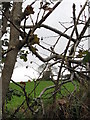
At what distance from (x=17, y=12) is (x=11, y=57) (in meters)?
0.17

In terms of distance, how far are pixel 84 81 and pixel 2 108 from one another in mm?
466

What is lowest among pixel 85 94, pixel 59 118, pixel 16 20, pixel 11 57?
pixel 59 118

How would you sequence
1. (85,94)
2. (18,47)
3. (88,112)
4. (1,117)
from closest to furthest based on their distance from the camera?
(18,47) → (1,117) → (88,112) → (85,94)

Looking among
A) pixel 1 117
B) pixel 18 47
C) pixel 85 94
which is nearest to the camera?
pixel 18 47

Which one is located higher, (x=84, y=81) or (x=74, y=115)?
(x=84, y=81)

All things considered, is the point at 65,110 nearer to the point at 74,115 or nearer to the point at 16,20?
the point at 74,115

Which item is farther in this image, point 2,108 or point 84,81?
point 84,81

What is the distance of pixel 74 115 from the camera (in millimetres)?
1436

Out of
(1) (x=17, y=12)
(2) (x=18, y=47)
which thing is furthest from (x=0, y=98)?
(1) (x=17, y=12)

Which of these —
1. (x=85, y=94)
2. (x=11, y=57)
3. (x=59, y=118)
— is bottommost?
(x=59, y=118)

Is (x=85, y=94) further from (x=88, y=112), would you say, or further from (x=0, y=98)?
(x=0, y=98)

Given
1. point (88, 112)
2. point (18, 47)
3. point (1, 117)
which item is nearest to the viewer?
point (18, 47)

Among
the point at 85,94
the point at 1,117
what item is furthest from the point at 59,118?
the point at 1,117

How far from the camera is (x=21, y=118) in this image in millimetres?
1404
